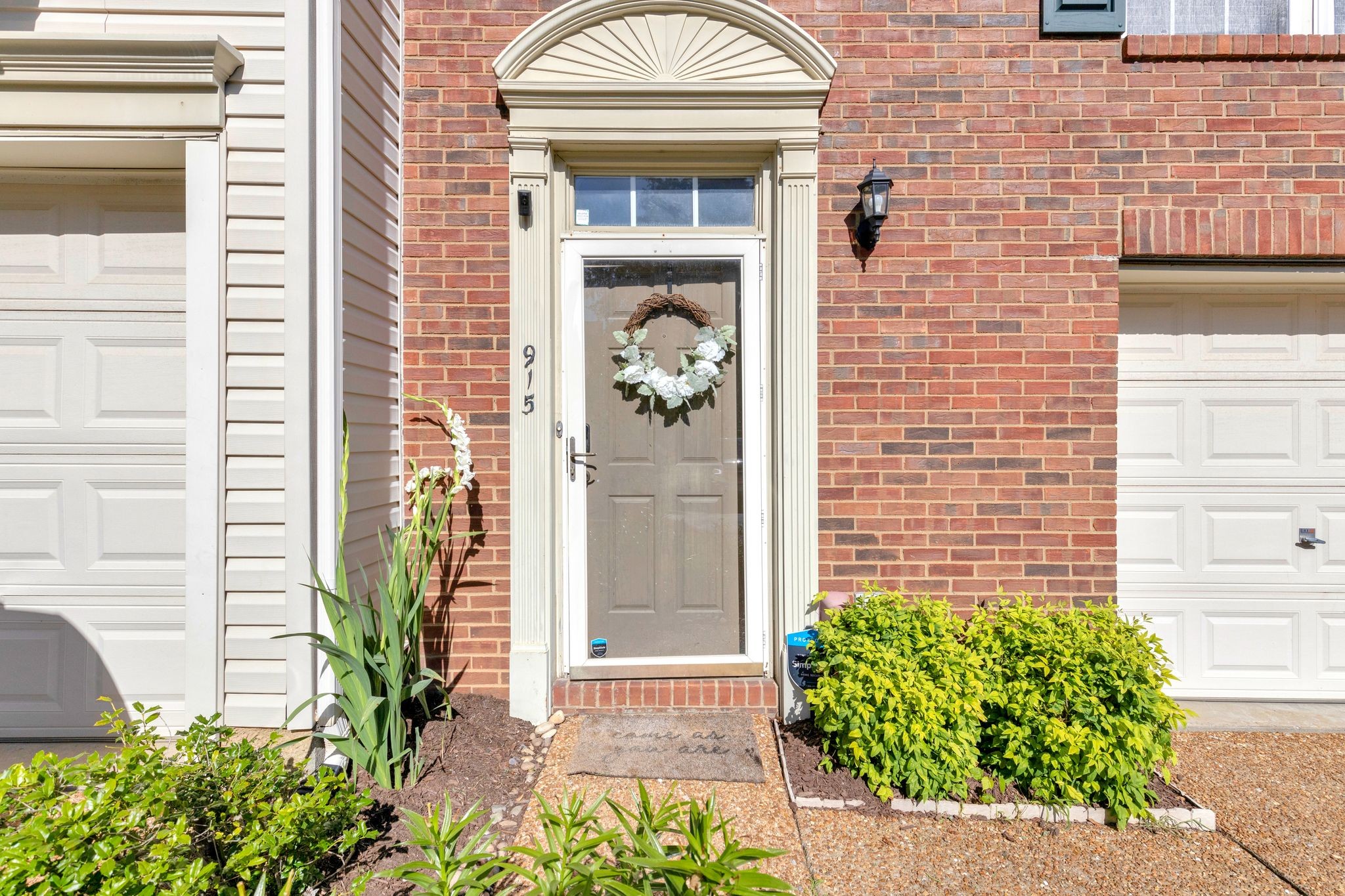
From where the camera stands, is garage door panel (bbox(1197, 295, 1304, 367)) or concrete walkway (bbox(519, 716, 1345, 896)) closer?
concrete walkway (bbox(519, 716, 1345, 896))

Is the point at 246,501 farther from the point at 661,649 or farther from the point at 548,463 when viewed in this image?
the point at 661,649

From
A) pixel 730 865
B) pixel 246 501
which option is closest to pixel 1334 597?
pixel 730 865

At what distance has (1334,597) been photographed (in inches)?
136

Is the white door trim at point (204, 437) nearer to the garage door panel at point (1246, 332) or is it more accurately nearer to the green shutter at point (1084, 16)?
the green shutter at point (1084, 16)

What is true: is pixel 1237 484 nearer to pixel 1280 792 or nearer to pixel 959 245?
pixel 1280 792

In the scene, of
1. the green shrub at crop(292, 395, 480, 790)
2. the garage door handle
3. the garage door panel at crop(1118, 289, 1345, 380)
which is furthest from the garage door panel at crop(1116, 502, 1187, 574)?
the green shrub at crop(292, 395, 480, 790)

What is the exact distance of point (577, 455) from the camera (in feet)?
10.9

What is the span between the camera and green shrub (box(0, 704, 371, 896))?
1.43m

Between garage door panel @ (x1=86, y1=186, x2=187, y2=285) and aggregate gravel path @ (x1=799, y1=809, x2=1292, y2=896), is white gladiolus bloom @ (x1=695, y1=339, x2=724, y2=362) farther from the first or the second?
garage door panel @ (x1=86, y1=186, x2=187, y2=285)

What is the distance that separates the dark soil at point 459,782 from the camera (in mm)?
2082

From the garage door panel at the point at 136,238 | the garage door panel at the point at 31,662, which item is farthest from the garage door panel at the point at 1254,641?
the garage door panel at the point at 31,662

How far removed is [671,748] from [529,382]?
1759 millimetres

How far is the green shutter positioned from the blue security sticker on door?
3088 mm

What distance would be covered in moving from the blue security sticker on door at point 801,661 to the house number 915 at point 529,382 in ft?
5.32
